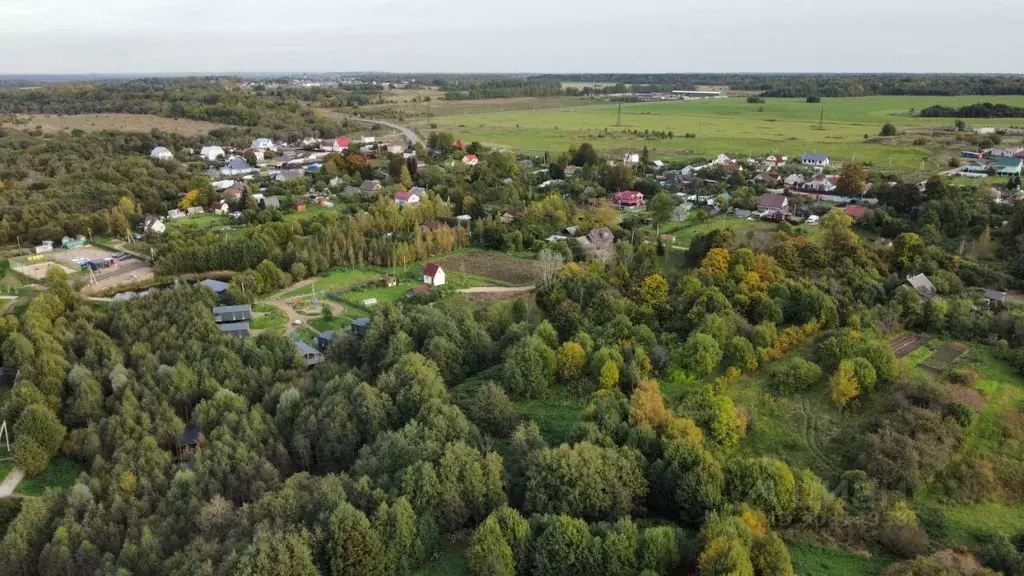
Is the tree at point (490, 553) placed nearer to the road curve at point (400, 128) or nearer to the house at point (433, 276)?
the house at point (433, 276)

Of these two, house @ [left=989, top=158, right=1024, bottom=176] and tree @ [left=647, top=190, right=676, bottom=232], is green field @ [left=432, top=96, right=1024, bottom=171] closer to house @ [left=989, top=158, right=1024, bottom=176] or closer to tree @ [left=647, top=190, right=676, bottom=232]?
house @ [left=989, top=158, right=1024, bottom=176]

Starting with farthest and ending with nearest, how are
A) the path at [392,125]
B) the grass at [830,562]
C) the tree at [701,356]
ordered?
the path at [392,125]
the tree at [701,356]
the grass at [830,562]

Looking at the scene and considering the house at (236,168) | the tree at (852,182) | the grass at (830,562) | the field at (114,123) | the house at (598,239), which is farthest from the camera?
the field at (114,123)

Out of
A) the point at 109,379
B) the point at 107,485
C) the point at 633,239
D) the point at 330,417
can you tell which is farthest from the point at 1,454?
the point at 633,239

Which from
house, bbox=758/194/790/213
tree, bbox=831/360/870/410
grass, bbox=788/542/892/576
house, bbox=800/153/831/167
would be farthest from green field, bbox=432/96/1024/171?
grass, bbox=788/542/892/576

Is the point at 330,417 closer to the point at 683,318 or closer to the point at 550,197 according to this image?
the point at 683,318

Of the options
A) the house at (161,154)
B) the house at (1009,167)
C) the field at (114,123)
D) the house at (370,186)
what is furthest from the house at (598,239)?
the field at (114,123)

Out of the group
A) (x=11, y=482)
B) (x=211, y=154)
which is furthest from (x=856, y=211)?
(x=211, y=154)
